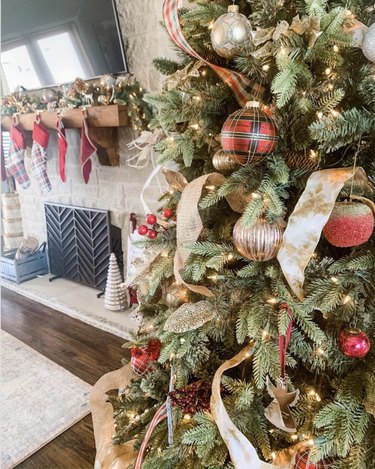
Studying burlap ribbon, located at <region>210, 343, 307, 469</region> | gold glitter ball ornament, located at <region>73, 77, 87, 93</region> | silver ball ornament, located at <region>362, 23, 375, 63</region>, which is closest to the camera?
silver ball ornament, located at <region>362, 23, 375, 63</region>

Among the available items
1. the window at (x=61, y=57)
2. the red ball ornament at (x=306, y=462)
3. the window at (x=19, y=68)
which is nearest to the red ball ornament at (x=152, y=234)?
the red ball ornament at (x=306, y=462)

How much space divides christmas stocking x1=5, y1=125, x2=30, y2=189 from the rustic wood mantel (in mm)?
198

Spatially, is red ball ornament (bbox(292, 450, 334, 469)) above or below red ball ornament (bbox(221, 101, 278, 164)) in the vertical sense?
below

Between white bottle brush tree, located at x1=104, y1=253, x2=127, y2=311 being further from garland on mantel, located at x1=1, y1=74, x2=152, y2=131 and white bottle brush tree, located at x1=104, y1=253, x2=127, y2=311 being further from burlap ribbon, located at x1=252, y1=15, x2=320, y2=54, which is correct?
burlap ribbon, located at x1=252, y1=15, x2=320, y2=54

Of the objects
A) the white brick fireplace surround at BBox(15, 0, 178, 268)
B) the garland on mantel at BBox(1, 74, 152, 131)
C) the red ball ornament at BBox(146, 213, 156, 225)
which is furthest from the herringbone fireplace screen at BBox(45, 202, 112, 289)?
the red ball ornament at BBox(146, 213, 156, 225)

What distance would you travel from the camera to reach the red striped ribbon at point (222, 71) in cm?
81

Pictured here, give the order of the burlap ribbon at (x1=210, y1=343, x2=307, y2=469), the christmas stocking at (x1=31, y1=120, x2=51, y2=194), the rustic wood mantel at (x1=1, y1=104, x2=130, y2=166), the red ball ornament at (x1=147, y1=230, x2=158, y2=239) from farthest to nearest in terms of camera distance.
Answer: the christmas stocking at (x1=31, y1=120, x2=51, y2=194) → the rustic wood mantel at (x1=1, y1=104, x2=130, y2=166) → the red ball ornament at (x1=147, y1=230, x2=158, y2=239) → the burlap ribbon at (x1=210, y1=343, x2=307, y2=469)

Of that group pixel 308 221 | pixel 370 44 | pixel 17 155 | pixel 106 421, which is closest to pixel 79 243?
pixel 17 155

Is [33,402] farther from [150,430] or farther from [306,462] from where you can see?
[306,462]

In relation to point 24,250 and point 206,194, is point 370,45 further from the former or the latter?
point 24,250

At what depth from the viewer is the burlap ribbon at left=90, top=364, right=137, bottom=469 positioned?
3.85 feet

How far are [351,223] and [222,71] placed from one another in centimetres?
42

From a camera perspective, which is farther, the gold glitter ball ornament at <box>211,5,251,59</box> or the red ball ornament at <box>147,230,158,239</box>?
the red ball ornament at <box>147,230,158,239</box>

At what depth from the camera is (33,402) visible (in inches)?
70.6
